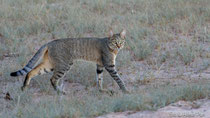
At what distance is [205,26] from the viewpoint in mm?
12359

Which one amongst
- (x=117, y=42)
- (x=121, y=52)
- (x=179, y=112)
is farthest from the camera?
(x=121, y=52)

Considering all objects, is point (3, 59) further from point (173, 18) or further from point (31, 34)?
point (173, 18)

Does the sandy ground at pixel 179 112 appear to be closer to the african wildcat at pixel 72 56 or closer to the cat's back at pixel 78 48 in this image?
the african wildcat at pixel 72 56

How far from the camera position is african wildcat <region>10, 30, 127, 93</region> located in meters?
8.84

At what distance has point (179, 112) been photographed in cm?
590

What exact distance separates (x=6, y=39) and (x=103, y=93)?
16.3 feet

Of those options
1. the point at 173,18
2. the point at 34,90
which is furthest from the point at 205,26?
the point at 34,90

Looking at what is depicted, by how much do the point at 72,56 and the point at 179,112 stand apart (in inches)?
145

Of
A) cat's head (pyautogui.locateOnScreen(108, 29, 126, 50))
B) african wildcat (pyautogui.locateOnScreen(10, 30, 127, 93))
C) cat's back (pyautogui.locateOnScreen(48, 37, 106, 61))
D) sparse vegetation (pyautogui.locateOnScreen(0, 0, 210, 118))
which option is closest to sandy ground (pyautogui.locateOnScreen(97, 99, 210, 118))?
sparse vegetation (pyautogui.locateOnScreen(0, 0, 210, 118))

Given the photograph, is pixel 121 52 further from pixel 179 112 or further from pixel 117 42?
pixel 179 112

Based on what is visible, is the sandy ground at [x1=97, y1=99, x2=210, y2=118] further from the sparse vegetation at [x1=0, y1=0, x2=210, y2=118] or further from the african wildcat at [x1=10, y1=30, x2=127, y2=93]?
the african wildcat at [x1=10, y1=30, x2=127, y2=93]

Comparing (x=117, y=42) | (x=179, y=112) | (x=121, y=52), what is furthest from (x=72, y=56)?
(x=179, y=112)

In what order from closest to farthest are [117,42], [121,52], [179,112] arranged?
1. [179,112]
2. [117,42]
3. [121,52]

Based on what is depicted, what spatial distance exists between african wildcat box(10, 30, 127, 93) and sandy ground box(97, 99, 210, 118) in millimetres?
2413
